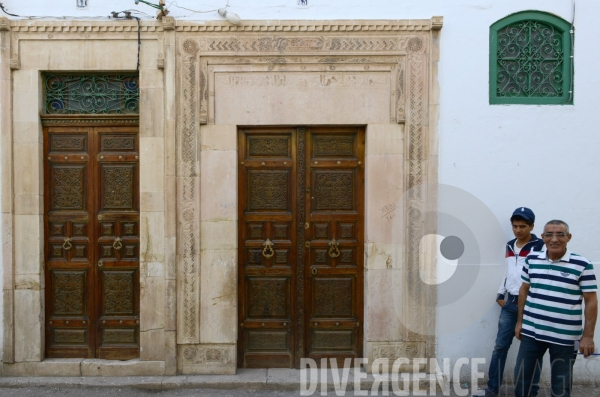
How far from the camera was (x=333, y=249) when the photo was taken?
5.54 metres

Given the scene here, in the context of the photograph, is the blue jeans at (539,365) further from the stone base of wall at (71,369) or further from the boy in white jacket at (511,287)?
the stone base of wall at (71,369)

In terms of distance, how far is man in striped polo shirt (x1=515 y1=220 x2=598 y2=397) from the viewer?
4023 millimetres

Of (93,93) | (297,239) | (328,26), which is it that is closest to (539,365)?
(297,239)

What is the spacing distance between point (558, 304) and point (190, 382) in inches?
138

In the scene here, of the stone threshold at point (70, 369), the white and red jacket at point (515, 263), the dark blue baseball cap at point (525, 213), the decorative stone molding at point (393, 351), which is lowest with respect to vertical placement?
the stone threshold at point (70, 369)

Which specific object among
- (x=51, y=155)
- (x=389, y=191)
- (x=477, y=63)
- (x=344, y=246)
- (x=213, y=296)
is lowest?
(x=213, y=296)

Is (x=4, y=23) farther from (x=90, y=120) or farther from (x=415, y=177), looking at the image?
(x=415, y=177)

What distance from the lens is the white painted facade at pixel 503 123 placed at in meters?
5.34

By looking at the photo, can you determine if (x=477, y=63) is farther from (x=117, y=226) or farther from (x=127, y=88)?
(x=117, y=226)

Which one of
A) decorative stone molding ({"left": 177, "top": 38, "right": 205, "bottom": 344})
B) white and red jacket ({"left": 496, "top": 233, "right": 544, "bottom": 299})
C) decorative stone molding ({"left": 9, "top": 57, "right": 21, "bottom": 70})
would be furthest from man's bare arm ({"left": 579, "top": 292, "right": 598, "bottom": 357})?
decorative stone molding ({"left": 9, "top": 57, "right": 21, "bottom": 70})

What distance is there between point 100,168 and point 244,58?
192cm

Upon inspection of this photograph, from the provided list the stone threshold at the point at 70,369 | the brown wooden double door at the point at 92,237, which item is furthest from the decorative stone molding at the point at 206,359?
the brown wooden double door at the point at 92,237

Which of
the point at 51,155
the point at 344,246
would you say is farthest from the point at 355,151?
the point at 51,155

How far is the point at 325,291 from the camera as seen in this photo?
5602 millimetres
